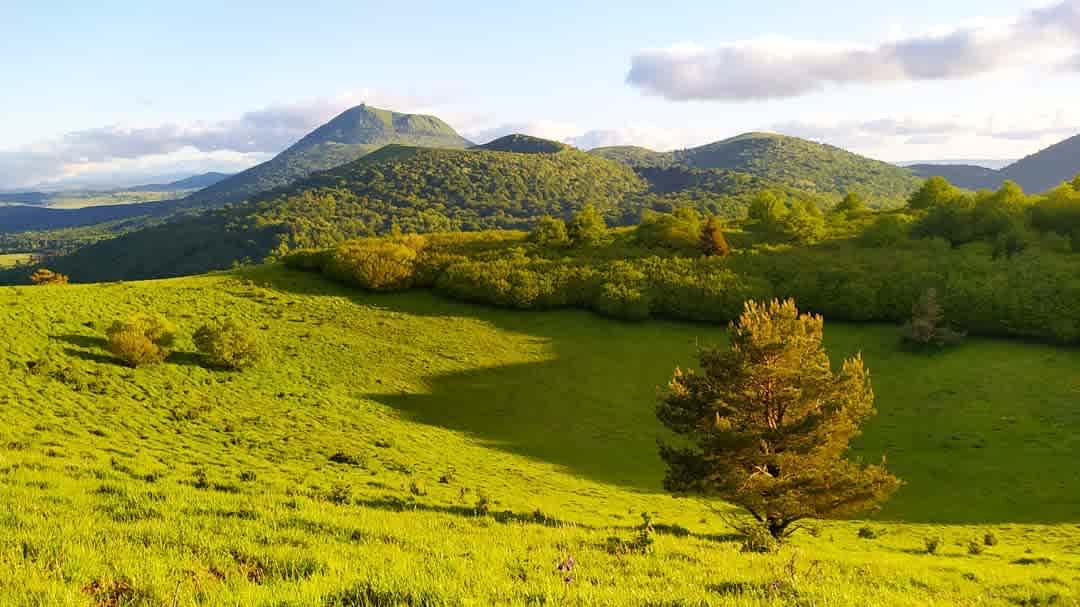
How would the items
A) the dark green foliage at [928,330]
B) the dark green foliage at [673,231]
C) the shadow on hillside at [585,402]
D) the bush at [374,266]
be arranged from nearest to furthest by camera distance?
the shadow on hillside at [585,402] → the dark green foliage at [928,330] → the bush at [374,266] → the dark green foliage at [673,231]

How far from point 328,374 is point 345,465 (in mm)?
17878

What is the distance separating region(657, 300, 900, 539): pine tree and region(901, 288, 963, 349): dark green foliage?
36.7 m

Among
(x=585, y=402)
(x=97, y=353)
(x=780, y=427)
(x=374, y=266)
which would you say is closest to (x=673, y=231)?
(x=585, y=402)

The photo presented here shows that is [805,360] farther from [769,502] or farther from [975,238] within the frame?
[975,238]

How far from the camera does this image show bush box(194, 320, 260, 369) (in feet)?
124

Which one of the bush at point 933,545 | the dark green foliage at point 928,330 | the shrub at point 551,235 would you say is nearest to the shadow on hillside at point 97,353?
the shrub at point 551,235

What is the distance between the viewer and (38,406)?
2636 cm

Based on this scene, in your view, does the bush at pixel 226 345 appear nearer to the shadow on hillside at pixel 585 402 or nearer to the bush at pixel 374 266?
the shadow on hillside at pixel 585 402

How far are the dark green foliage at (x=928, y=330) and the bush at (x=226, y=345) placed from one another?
177 feet

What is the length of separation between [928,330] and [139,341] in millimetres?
60135

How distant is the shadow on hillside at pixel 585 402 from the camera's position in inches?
1153

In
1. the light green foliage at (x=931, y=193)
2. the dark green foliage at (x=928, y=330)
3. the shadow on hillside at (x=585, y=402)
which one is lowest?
the shadow on hillside at (x=585, y=402)

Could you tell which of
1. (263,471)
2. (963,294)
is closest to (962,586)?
A: (263,471)

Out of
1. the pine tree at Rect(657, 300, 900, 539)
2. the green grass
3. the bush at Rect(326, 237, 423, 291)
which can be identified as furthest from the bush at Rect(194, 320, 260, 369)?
the pine tree at Rect(657, 300, 900, 539)
